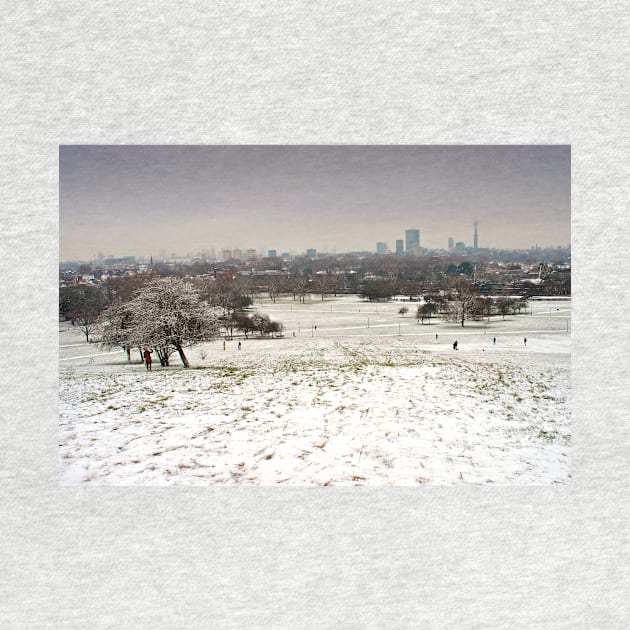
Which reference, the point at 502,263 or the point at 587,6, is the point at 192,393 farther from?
the point at 587,6

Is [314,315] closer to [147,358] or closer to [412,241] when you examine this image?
[412,241]

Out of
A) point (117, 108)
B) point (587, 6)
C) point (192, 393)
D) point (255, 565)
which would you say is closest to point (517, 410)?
point (255, 565)

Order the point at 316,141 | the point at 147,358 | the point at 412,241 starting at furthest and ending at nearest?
the point at 147,358, the point at 412,241, the point at 316,141

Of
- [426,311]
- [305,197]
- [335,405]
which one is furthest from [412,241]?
[335,405]

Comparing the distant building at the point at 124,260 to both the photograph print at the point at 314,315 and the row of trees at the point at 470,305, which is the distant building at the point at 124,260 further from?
the row of trees at the point at 470,305

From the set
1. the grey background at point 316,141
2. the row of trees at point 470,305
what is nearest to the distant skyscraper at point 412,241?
the row of trees at point 470,305

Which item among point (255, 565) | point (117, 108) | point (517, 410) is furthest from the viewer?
point (517, 410)
